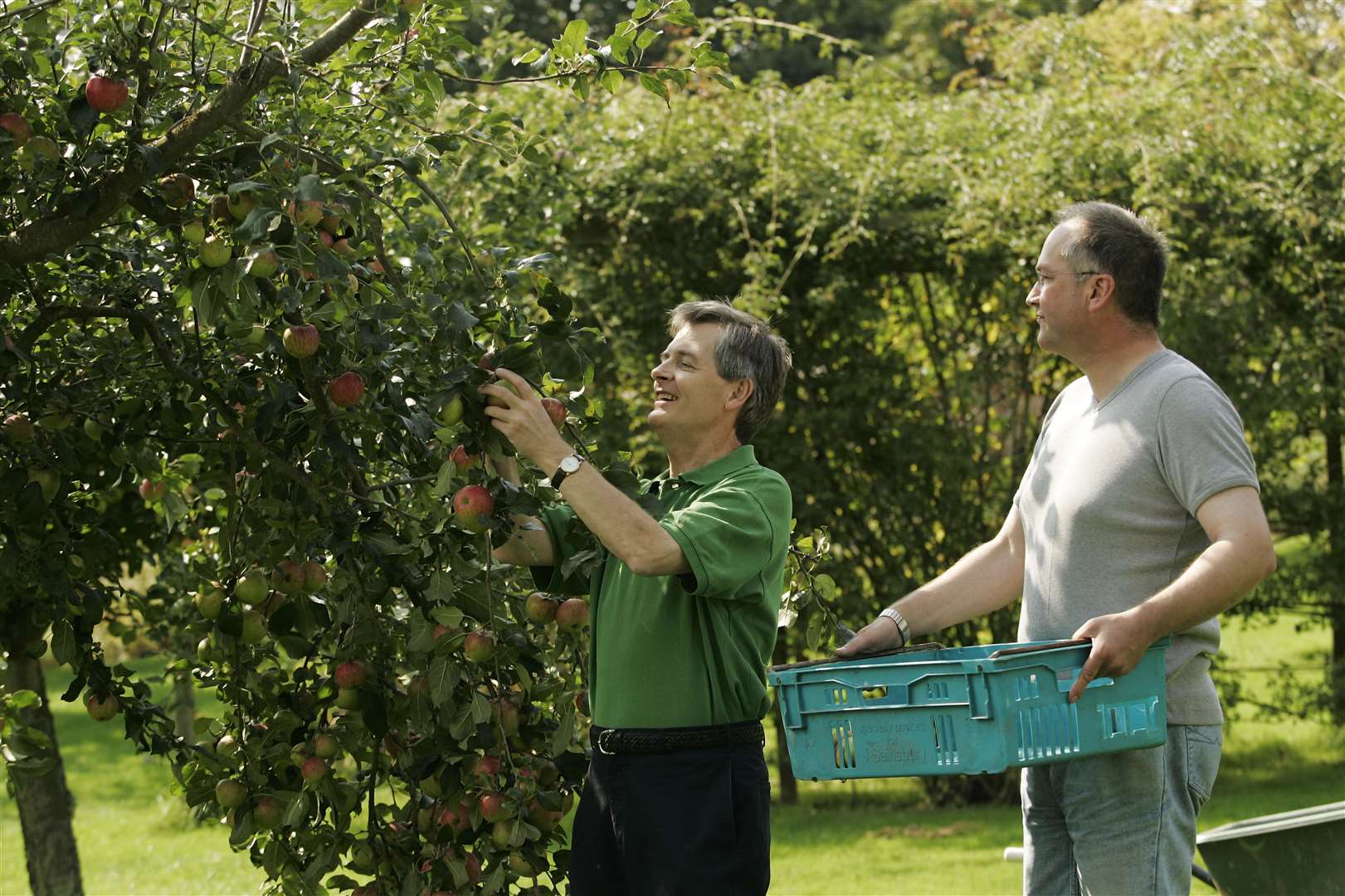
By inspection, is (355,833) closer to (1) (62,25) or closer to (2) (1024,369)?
(1) (62,25)

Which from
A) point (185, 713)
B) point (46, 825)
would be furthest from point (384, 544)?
point (185, 713)

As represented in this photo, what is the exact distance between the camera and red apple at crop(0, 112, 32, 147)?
2.34 metres

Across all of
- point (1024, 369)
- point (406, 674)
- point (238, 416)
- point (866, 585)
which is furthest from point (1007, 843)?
point (238, 416)

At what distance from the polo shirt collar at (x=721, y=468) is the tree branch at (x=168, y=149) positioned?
2.93 ft

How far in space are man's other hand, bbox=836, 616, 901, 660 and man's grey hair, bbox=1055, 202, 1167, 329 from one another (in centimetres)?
68

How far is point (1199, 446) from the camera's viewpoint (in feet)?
7.54

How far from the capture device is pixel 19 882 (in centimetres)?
661

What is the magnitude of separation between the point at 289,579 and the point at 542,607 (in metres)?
0.42

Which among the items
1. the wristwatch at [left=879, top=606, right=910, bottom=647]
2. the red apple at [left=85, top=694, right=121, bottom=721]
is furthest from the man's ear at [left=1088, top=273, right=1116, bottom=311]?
the red apple at [left=85, top=694, right=121, bottom=721]

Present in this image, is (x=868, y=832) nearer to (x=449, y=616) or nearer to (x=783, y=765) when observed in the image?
(x=783, y=765)

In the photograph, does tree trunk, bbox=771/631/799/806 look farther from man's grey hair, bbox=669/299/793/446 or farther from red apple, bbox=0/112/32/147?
red apple, bbox=0/112/32/147

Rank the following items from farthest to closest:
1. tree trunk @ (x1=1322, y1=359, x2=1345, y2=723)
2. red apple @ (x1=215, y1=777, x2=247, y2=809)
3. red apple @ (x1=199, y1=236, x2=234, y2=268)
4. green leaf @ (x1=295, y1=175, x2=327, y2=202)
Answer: tree trunk @ (x1=1322, y1=359, x2=1345, y2=723)
red apple @ (x1=215, y1=777, x2=247, y2=809)
red apple @ (x1=199, y1=236, x2=234, y2=268)
green leaf @ (x1=295, y1=175, x2=327, y2=202)

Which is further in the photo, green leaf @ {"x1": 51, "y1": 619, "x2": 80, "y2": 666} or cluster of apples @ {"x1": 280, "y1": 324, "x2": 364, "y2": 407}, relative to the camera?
green leaf @ {"x1": 51, "y1": 619, "x2": 80, "y2": 666}

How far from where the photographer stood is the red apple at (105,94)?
7.50 ft
